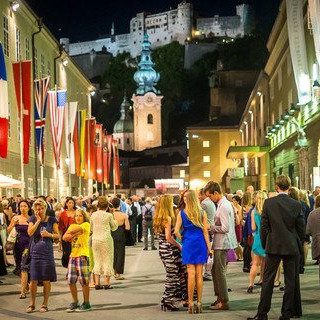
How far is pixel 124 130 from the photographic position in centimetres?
15675

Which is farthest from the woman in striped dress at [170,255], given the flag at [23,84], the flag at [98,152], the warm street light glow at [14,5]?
the flag at [98,152]

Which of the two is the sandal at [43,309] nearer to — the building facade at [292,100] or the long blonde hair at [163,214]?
the long blonde hair at [163,214]

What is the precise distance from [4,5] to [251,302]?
87.7 ft

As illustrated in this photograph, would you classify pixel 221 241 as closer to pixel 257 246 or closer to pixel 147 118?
pixel 257 246

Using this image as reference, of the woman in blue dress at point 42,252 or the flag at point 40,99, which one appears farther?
the flag at point 40,99

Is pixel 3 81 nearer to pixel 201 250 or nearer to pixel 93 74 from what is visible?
pixel 201 250

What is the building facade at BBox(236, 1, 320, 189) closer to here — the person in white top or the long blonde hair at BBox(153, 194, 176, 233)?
the person in white top

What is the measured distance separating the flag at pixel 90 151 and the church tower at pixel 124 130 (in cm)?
11170

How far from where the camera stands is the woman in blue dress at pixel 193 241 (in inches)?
423

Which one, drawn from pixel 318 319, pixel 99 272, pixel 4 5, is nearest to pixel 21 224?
pixel 99 272

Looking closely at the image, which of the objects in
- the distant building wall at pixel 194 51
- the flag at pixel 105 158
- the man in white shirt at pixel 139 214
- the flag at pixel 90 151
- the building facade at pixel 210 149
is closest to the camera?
the man in white shirt at pixel 139 214

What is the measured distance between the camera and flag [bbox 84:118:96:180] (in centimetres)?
4128

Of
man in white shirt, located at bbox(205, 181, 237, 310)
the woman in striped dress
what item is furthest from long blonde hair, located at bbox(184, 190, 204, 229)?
the woman in striped dress

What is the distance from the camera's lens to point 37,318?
34.7 feet
